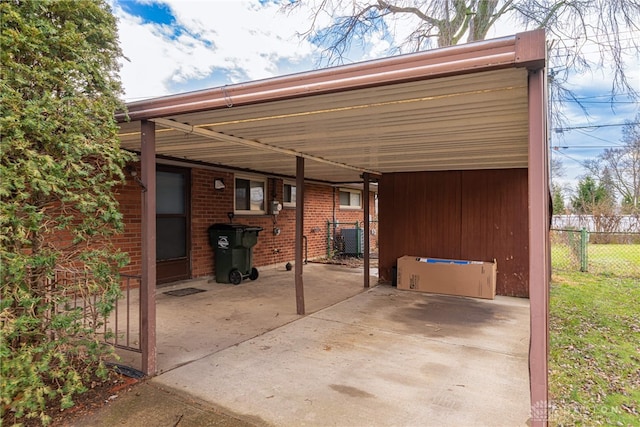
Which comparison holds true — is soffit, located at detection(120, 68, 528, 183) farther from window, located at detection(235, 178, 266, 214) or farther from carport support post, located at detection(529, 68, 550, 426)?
window, located at detection(235, 178, 266, 214)

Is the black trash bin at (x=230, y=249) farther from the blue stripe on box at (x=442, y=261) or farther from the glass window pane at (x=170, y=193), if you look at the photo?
the blue stripe on box at (x=442, y=261)

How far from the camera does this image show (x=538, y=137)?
205 cm

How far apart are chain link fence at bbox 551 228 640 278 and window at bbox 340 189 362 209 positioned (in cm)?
632

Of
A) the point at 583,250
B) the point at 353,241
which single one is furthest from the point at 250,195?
the point at 583,250

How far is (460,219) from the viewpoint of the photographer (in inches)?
284

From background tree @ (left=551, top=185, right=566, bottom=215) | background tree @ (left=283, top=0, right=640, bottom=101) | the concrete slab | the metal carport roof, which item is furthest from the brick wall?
background tree @ (left=551, top=185, right=566, bottom=215)

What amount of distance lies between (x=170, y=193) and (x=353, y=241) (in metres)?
6.73

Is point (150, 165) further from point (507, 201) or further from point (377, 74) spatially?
point (507, 201)

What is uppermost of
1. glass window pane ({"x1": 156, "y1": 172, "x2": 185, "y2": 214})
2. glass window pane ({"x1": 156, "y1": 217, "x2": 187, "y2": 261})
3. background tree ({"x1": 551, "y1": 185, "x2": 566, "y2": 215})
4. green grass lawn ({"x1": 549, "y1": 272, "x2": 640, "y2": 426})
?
background tree ({"x1": 551, "y1": 185, "x2": 566, "y2": 215})

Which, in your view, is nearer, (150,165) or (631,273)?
(150,165)

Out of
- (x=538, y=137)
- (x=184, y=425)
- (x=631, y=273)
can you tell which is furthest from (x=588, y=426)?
(x=631, y=273)

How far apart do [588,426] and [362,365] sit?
1.74m

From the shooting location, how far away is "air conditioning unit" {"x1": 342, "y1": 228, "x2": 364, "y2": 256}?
12.1 meters

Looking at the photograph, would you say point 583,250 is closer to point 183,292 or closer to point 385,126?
point 385,126
